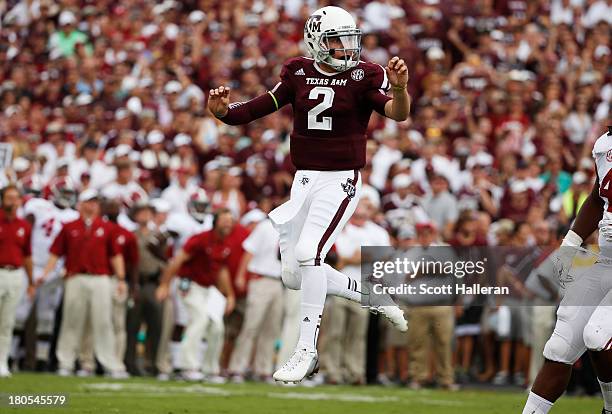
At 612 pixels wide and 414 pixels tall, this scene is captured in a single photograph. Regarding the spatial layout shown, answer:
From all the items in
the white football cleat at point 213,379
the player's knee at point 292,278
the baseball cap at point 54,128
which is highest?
the baseball cap at point 54,128

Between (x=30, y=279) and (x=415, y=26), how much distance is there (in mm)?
8952

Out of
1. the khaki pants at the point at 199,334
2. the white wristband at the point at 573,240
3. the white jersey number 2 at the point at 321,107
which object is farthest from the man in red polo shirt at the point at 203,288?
Result: the white wristband at the point at 573,240

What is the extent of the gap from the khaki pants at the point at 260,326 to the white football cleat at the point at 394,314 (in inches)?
241

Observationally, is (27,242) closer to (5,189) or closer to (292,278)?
(5,189)

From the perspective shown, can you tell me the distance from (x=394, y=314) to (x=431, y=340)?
597 centimetres

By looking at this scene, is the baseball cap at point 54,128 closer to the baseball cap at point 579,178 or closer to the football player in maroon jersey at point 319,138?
the baseball cap at point 579,178

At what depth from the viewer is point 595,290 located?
29.1 ft

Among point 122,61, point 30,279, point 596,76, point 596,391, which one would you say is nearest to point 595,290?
point 596,391

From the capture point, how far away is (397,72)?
889 centimetres

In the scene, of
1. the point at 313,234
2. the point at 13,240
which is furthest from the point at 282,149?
the point at 313,234

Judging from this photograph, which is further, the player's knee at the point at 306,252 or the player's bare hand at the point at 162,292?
the player's bare hand at the point at 162,292

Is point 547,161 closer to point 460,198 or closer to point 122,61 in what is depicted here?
point 460,198

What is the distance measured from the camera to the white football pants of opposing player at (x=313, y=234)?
941cm

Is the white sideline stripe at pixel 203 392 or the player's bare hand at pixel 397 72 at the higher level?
the player's bare hand at pixel 397 72
